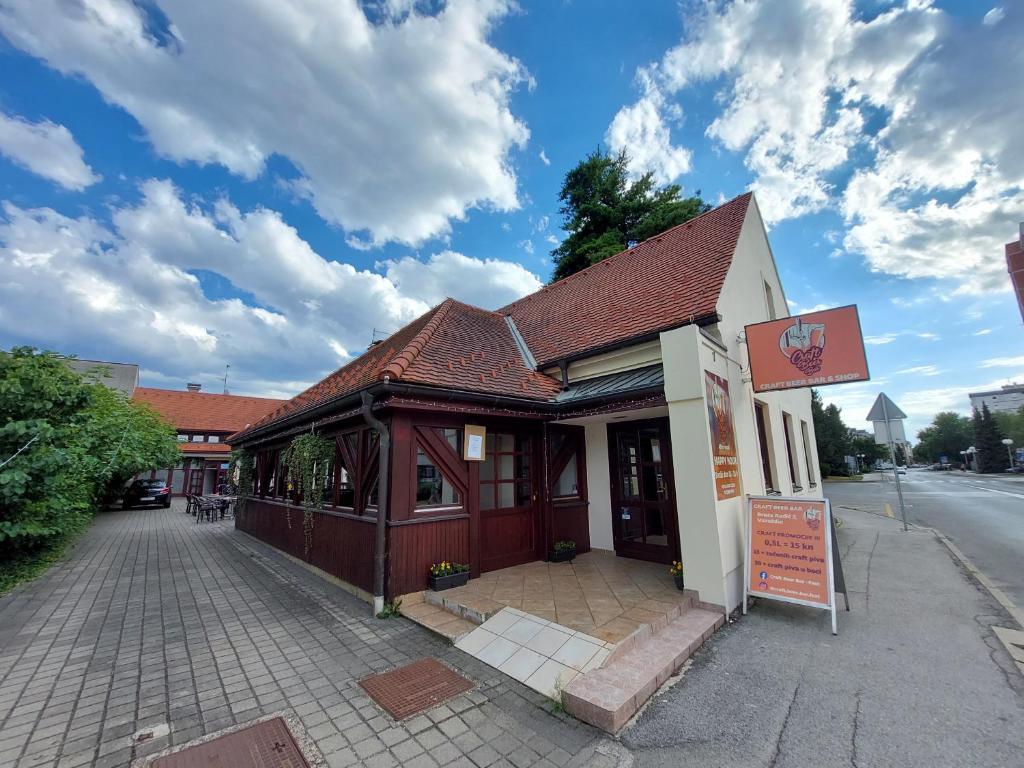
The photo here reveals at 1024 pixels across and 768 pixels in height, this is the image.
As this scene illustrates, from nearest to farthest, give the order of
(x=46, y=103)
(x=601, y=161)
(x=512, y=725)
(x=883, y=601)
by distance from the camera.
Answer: (x=512, y=725)
(x=883, y=601)
(x=46, y=103)
(x=601, y=161)

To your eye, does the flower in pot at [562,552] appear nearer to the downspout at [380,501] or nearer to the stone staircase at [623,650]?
the stone staircase at [623,650]

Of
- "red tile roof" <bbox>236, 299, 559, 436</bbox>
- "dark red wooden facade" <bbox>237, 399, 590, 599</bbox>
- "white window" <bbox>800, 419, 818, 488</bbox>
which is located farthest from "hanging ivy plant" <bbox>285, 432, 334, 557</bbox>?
"white window" <bbox>800, 419, 818, 488</bbox>

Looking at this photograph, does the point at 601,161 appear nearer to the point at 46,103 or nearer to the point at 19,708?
the point at 46,103

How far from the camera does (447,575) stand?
5086 millimetres

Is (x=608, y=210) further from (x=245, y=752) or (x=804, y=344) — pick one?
(x=245, y=752)

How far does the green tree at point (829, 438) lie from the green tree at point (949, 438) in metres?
41.9

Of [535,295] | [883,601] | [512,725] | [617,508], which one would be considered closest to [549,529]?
[617,508]

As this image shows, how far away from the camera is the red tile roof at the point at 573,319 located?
233 inches

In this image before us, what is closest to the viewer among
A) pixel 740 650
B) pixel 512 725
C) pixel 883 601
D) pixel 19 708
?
pixel 512 725

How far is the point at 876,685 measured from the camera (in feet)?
10.3

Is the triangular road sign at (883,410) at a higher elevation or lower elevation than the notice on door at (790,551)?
higher

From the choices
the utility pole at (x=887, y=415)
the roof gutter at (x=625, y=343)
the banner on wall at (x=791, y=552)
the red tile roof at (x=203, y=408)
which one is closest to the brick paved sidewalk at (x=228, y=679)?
the banner on wall at (x=791, y=552)

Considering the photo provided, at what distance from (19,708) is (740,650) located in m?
5.88

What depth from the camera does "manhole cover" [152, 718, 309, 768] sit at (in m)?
2.37
